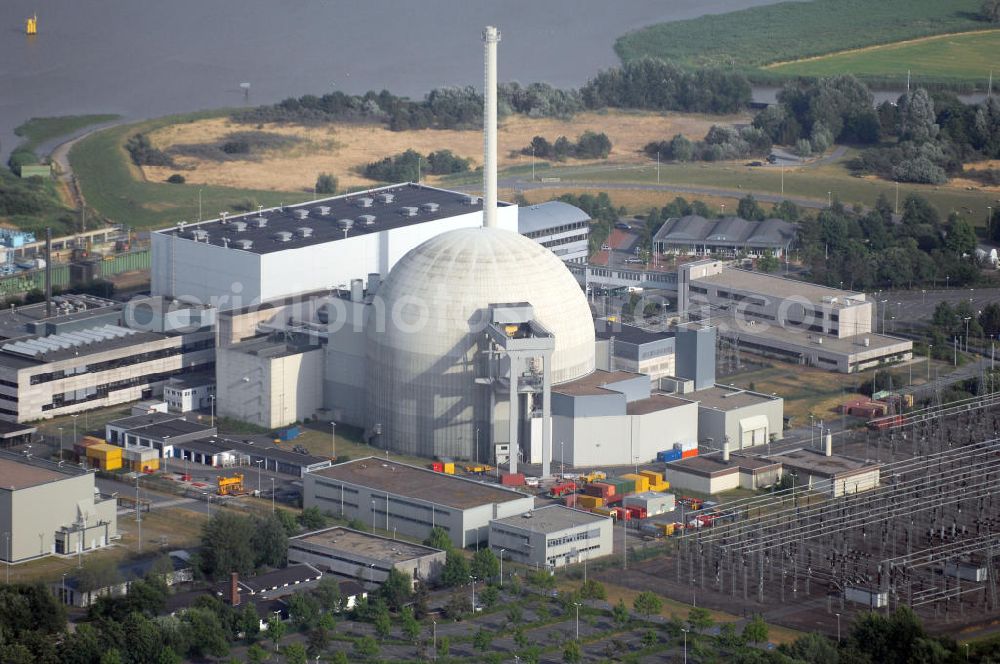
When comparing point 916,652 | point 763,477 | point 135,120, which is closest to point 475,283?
point 763,477

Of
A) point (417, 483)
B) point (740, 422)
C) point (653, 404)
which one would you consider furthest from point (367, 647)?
point (740, 422)

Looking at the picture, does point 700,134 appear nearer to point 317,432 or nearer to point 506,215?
point 506,215

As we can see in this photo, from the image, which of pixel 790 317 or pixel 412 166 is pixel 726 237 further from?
pixel 412 166

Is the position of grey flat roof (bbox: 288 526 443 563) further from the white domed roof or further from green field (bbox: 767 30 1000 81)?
green field (bbox: 767 30 1000 81)

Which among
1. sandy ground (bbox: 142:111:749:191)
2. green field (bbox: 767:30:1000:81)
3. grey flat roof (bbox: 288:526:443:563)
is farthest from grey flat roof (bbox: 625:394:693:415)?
green field (bbox: 767:30:1000:81)

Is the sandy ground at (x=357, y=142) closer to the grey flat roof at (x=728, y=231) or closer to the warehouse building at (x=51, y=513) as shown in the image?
the grey flat roof at (x=728, y=231)

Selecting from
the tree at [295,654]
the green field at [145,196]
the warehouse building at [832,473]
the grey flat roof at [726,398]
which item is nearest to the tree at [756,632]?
the tree at [295,654]
